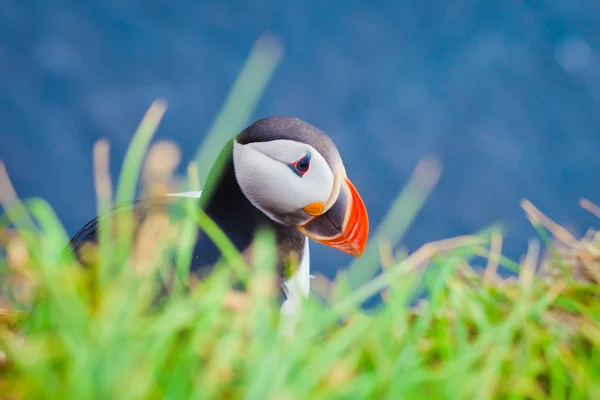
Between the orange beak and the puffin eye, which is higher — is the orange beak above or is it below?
below

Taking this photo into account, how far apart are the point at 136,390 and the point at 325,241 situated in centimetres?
201

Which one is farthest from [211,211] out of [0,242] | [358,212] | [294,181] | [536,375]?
[536,375]

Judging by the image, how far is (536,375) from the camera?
1.38 m

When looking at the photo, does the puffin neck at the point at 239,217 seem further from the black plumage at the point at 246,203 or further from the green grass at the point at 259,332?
the green grass at the point at 259,332

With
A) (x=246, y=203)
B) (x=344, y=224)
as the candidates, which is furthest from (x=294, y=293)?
(x=246, y=203)

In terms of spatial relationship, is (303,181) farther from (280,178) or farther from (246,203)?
(246,203)

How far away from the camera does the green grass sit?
3.52 ft

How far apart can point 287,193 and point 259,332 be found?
1.81 metres

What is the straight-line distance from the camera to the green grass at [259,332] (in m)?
1.07

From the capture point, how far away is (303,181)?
116 inches

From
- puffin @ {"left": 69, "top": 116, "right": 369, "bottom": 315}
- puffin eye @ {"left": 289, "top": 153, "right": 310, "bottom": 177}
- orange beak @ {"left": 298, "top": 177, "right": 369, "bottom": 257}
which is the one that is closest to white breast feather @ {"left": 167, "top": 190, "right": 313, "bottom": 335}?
puffin @ {"left": 69, "top": 116, "right": 369, "bottom": 315}

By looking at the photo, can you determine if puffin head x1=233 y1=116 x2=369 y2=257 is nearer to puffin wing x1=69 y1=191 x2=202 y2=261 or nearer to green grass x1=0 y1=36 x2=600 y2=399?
puffin wing x1=69 y1=191 x2=202 y2=261

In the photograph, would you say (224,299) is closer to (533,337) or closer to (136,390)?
(136,390)

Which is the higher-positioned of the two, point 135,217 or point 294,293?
point 294,293
